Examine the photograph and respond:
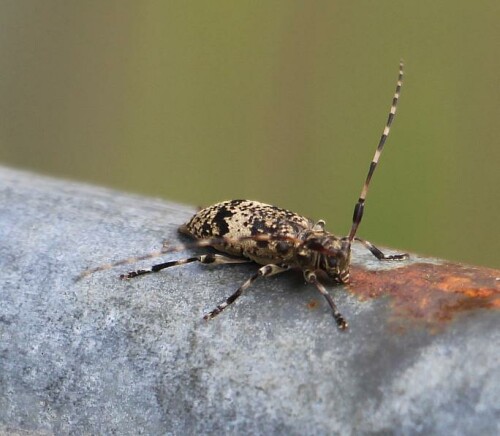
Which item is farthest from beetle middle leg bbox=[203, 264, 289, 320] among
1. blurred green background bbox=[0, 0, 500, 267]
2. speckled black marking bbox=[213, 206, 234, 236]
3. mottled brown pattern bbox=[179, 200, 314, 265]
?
blurred green background bbox=[0, 0, 500, 267]

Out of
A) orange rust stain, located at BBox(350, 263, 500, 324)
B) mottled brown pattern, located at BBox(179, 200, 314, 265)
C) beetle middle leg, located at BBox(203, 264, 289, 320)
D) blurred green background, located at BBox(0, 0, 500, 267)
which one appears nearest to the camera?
orange rust stain, located at BBox(350, 263, 500, 324)

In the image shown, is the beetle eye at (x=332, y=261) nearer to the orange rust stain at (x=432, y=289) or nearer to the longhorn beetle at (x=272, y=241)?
the longhorn beetle at (x=272, y=241)

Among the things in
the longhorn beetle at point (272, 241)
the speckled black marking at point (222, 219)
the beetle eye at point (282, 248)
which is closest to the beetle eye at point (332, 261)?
the longhorn beetle at point (272, 241)

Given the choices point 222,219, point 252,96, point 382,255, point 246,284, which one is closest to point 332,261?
point 382,255

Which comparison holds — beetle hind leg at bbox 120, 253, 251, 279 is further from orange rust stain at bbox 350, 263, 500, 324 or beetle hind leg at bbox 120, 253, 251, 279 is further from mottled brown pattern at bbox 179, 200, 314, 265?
orange rust stain at bbox 350, 263, 500, 324

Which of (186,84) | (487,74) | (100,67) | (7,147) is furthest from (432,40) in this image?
(7,147)

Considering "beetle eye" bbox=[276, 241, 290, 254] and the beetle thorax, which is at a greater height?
the beetle thorax

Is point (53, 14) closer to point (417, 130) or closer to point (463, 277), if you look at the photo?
point (417, 130)
